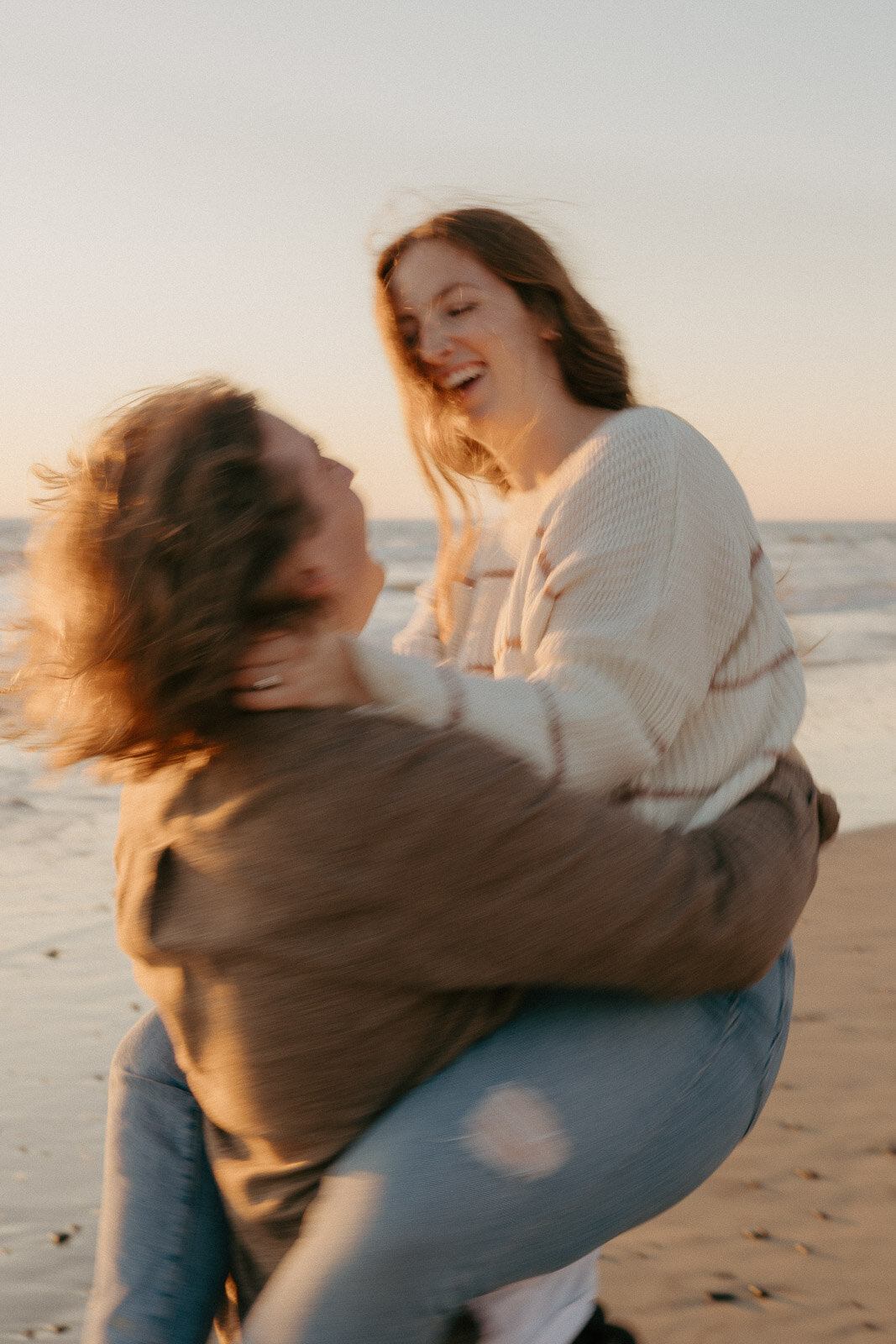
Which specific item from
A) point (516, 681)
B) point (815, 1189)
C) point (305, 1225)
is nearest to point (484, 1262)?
point (305, 1225)

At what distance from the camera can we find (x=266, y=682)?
4.50 feet

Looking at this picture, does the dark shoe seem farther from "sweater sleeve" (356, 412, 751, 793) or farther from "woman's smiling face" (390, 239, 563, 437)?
"woman's smiling face" (390, 239, 563, 437)

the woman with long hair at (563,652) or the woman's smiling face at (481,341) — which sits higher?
the woman's smiling face at (481,341)

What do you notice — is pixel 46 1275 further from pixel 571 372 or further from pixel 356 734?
pixel 571 372

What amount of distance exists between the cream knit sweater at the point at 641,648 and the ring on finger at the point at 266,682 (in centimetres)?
14

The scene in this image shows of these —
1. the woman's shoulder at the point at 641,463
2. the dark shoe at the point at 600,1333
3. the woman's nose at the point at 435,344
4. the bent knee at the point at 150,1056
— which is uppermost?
the woman's nose at the point at 435,344

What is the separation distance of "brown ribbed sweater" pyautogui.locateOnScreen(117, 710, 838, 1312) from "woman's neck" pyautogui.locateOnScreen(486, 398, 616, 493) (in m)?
0.98

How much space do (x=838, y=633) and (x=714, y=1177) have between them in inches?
513

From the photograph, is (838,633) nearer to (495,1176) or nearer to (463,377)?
(463,377)

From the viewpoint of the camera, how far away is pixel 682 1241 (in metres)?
3.01

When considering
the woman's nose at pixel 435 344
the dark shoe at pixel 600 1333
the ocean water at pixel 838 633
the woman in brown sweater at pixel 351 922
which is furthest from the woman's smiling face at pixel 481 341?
the dark shoe at pixel 600 1333

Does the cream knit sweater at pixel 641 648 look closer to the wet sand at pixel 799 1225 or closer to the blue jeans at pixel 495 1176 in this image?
the blue jeans at pixel 495 1176

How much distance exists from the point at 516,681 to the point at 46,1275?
83.8 inches

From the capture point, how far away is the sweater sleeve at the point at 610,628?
152 cm
